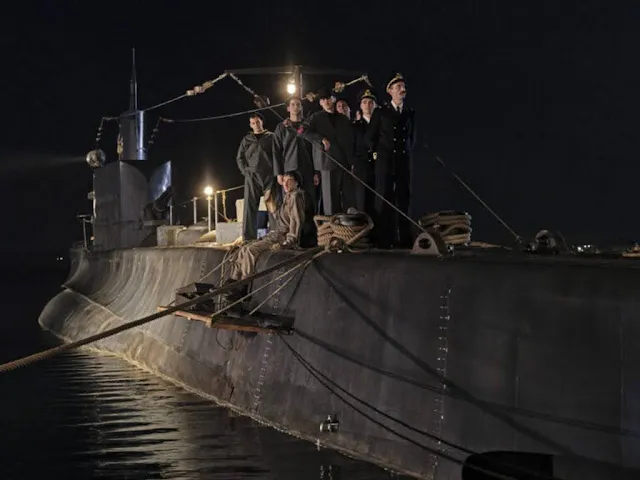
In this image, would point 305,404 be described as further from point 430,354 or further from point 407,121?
point 407,121

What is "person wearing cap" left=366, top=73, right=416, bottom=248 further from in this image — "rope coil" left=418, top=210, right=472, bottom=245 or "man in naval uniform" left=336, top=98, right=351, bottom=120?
"man in naval uniform" left=336, top=98, right=351, bottom=120

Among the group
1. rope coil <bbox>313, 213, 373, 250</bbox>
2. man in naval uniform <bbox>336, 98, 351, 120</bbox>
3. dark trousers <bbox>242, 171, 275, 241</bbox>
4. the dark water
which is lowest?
the dark water

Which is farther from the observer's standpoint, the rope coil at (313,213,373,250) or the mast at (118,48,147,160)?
the mast at (118,48,147,160)

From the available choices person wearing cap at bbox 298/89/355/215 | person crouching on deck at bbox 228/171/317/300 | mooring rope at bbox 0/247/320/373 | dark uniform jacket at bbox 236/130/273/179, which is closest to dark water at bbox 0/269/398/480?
mooring rope at bbox 0/247/320/373

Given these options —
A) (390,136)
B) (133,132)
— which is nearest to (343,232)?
(390,136)

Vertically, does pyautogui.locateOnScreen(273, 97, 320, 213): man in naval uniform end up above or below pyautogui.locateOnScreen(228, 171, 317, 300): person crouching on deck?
above

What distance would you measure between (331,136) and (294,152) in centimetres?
115

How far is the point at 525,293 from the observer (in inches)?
310

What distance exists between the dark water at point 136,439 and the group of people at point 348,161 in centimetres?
308

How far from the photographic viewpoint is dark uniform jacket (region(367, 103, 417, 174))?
12.2 metres

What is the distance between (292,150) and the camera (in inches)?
561

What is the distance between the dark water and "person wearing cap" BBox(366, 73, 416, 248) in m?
3.28

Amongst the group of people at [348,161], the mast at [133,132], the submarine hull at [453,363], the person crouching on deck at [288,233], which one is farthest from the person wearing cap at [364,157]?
the mast at [133,132]

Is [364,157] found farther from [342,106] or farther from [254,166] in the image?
[254,166]
